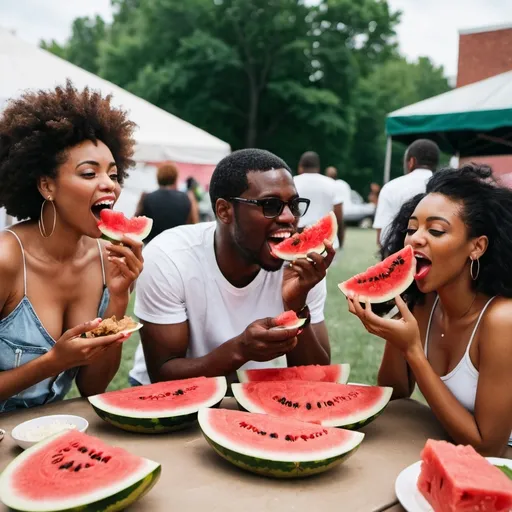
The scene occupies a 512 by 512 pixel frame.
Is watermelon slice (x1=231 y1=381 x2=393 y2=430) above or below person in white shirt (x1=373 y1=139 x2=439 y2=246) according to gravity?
below

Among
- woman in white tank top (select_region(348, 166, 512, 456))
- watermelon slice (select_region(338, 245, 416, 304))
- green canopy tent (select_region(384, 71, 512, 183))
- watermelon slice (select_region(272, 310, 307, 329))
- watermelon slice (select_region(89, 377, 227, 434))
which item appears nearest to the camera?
watermelon slice (select_region(89, 377, 227, 434))

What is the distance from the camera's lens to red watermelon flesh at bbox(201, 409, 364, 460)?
6.06 ft

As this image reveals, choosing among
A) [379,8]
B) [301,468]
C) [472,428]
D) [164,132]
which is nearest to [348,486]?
[301,468]

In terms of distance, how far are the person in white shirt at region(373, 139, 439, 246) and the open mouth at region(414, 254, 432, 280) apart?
16.3 feet

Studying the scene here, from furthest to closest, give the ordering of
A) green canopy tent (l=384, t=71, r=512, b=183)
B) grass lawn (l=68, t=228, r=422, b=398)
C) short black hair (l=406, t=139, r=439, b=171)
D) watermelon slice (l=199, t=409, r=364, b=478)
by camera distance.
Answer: short black hair (l=406, t=139, r=439, b=171), green canopy tent (l=384, t=71, r=512, b=183), grass lawn (l=68, t=228, r=422, b=398), watermelon slice (l=199, t=409, r=364, b=478)

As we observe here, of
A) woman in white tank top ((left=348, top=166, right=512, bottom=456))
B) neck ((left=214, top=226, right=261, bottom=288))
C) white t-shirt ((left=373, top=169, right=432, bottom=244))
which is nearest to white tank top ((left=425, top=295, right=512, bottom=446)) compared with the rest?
woman in white tank top ((left=348, top=166, right=512, bottom=456))

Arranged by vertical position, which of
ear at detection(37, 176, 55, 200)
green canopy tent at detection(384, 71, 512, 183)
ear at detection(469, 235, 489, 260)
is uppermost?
green canopy tent at detection(384, 71, 512, 183)

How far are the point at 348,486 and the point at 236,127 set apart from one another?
34123 mm

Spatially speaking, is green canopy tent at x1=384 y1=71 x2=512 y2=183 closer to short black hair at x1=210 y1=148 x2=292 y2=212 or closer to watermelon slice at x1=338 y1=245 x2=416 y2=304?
short black hair at x1=210 y1=148 x2=292 y2=212

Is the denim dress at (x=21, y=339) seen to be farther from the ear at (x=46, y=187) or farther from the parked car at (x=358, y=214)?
the parked car at (x=358, y=214)

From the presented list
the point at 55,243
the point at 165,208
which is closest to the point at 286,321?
the point at 55,243

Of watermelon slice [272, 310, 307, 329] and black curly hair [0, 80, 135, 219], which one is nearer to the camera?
watermelon slice [272, 310, 307, 329]

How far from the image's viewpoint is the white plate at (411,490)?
164cm

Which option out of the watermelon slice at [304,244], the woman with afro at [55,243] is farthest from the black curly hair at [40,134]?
the watermelon slice at [304,244]
